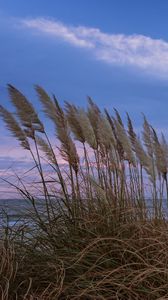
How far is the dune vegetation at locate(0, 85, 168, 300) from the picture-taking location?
12.2 feet

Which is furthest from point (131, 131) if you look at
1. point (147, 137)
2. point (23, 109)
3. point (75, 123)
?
point (23, 109)

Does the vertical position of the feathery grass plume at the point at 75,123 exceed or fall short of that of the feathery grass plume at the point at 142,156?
it exceeds it

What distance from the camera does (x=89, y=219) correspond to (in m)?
4.46

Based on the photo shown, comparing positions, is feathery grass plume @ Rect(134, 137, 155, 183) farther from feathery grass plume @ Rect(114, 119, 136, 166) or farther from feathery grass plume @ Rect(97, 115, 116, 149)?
feathery grass plume @ Rect(97, 115, 116, 149)

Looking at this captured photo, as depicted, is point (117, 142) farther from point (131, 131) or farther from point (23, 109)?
point (23, 109)

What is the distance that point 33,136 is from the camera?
15.7ft

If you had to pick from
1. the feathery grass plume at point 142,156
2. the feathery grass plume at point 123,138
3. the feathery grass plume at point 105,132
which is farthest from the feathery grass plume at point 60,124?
the feathery grass plume at point 142,156

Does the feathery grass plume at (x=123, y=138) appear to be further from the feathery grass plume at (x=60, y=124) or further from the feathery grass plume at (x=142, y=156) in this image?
the feathery grass plume at (x=60, y=124)

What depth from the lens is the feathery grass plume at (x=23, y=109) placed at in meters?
4.61

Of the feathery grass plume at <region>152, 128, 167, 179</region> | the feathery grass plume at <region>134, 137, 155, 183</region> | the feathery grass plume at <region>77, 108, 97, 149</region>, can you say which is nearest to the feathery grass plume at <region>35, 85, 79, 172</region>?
the feathery grass plume at <region>77, 108, 97, 149</region>

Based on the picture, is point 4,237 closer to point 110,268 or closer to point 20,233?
point 20,233

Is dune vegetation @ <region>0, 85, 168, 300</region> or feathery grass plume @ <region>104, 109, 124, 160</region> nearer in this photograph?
dune vegetation @ <region>0, 85, 168, 300</region>

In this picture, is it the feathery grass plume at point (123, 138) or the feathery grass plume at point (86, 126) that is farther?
the feathery grass plume at point (123, 138)

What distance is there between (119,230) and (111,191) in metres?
0.68
